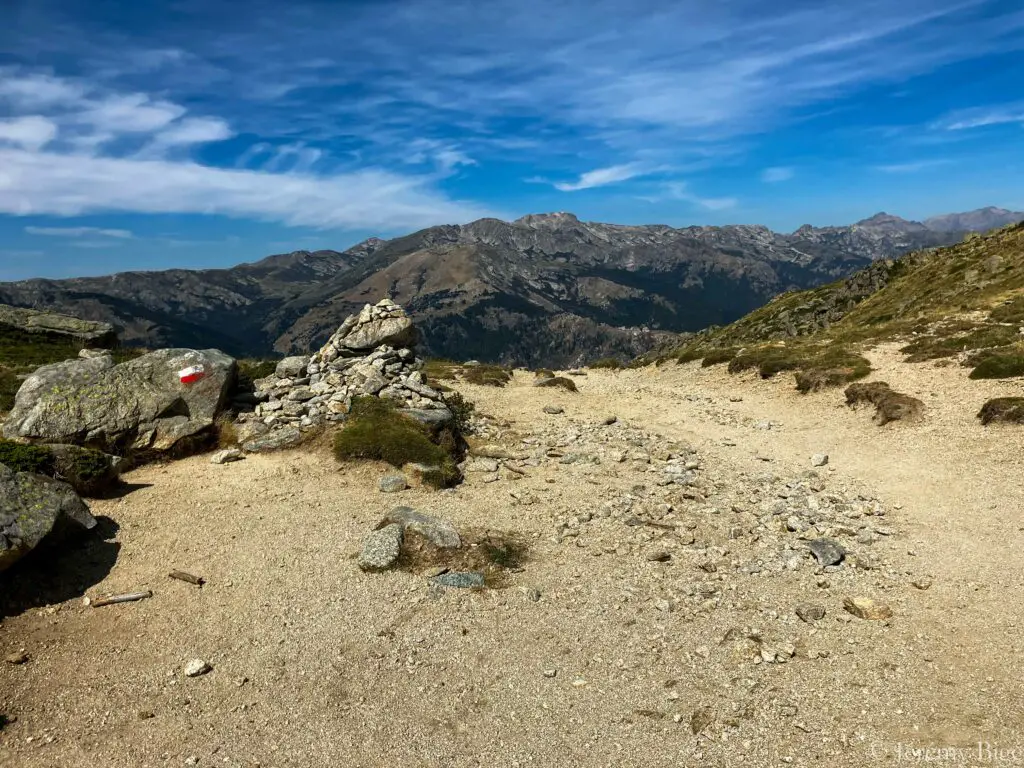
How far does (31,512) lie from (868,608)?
17844mm

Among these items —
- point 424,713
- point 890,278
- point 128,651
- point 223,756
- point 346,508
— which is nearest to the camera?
point 223,756

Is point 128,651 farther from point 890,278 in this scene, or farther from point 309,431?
point 890,278

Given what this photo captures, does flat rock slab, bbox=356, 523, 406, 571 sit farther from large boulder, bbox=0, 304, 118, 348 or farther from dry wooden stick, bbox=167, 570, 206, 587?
large boulder, bbox=0, 304, 118, 348

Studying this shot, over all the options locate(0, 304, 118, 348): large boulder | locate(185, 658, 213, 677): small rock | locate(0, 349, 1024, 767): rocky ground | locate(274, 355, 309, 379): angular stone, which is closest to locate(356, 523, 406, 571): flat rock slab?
locate(0, 349, 1024, 767): rocky ground

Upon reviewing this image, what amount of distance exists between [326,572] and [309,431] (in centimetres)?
974

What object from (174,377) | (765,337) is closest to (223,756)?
(174,377)

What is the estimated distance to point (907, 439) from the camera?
72.0 feet

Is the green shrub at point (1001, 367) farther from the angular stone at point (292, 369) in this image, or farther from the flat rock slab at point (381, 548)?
the angular stone at point (292, 369)

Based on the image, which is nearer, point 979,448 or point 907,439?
point 979,448

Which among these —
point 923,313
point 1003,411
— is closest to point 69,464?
point 1003,411

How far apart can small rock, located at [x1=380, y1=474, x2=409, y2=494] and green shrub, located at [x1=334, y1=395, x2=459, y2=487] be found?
2.67 feet

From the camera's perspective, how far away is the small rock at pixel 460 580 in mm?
12891

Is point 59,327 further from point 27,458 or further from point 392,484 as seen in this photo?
point 392,484

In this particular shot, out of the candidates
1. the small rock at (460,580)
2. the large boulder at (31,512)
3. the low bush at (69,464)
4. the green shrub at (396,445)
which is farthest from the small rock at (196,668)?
the green shrub at (396,445)
